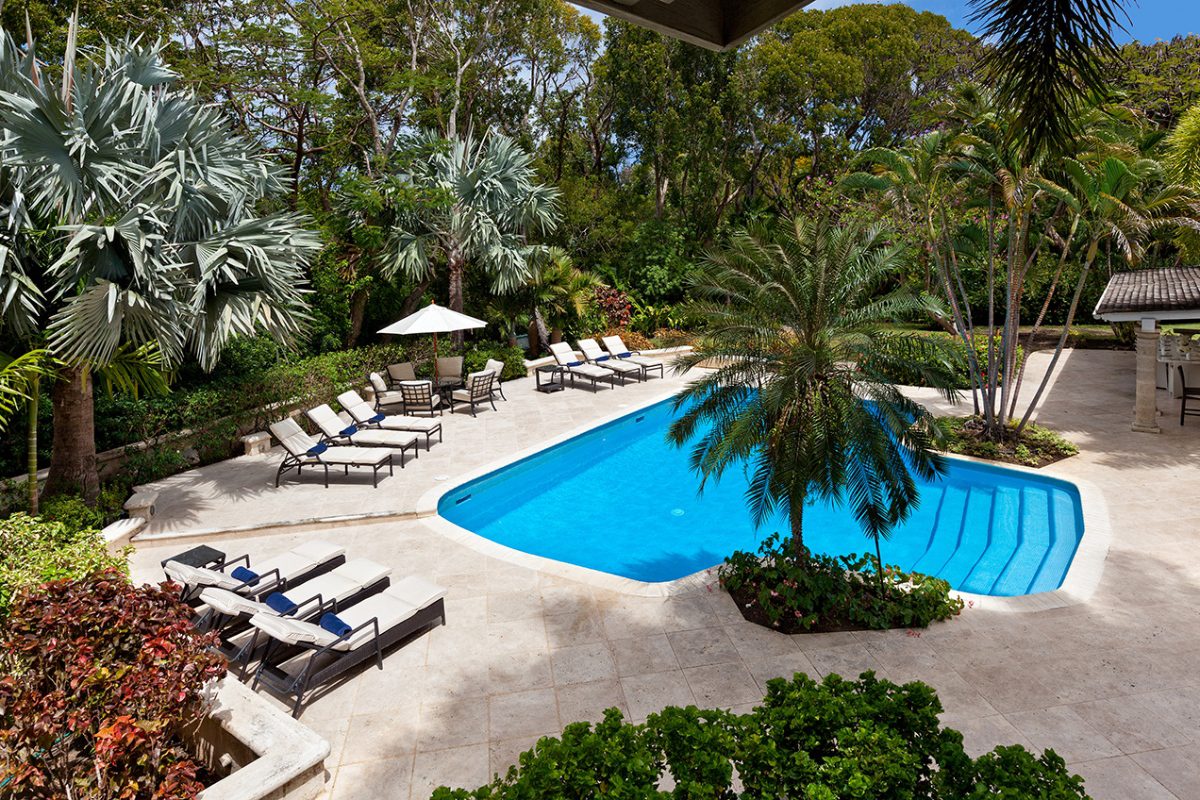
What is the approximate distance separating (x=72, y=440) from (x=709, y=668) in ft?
28.5

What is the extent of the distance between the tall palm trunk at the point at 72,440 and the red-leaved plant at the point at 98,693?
4.77m

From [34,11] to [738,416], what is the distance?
68.1ft

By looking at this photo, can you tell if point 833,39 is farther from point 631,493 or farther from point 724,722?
point 724,722

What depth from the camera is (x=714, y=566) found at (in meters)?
8.51

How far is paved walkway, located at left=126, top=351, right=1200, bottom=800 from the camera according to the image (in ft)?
16.0

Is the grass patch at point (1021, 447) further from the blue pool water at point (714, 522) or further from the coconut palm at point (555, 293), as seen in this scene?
the coconut palm at point (555, 293)

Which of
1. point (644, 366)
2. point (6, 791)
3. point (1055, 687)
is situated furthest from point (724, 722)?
point (644, 366)

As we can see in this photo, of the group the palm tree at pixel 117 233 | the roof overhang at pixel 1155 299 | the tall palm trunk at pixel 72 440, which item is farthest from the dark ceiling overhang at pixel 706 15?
the roof overhang at pixel 1155 299

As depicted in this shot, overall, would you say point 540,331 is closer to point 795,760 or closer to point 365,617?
point 365,617

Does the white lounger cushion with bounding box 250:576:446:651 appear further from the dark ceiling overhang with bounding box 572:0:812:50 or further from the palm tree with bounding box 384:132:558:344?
the palm tree with bounding box 384:132:558:344

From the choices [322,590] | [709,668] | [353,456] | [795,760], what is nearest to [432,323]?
[353,456]

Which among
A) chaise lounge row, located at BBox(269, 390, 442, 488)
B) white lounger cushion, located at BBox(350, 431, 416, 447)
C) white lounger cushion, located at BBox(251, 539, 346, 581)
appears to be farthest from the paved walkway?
white lounger cushion, located at BBox(350, 431, 416, 447)

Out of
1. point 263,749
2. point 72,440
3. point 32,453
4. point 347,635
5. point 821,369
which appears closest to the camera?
point 263,749

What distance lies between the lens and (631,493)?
39.8 feet
